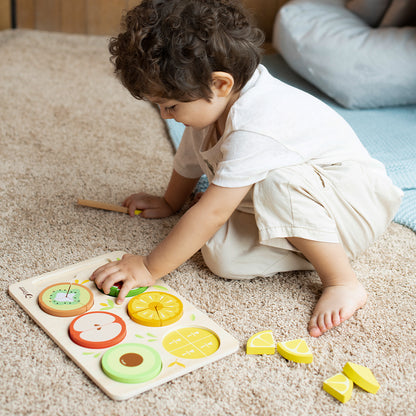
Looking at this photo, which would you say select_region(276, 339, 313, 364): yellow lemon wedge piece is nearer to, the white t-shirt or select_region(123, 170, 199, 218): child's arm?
the white t-shirt

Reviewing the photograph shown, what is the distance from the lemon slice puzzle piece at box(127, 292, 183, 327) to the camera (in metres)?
0.75

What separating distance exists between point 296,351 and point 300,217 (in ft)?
0.64

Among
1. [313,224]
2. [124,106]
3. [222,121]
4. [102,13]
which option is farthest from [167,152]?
[102,13]

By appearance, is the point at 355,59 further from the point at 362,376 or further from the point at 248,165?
the point at 362,376

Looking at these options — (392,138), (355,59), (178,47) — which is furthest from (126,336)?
(355,59)

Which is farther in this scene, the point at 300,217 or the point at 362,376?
the point at 300,217

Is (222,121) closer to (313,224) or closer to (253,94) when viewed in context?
(253,94)

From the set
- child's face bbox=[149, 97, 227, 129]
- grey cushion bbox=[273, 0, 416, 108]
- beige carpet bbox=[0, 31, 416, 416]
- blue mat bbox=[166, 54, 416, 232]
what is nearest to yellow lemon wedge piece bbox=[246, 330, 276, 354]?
beige carpet bbox=[0, 31, 416, 416]

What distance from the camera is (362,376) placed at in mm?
668

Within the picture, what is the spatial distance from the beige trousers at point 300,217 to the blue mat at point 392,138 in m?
0.20

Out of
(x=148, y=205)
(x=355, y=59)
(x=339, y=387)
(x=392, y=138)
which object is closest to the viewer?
(x=339, y=387)

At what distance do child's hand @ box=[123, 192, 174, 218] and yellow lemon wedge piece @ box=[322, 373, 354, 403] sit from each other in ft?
1.60

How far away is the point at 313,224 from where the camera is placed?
2.64 ft

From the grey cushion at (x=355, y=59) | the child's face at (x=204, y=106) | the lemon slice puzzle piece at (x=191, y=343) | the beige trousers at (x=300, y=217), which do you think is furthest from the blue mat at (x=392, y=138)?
the lemon slice puzzle piece at (x=191, y=343)
